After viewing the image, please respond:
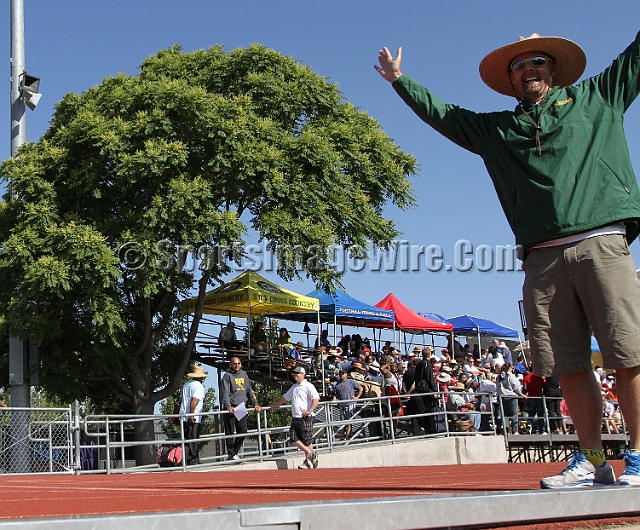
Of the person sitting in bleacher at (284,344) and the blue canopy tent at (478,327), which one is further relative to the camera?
the blue canopy tent at (478,327)

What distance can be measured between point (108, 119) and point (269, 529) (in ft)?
69.8

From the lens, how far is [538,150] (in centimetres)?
390

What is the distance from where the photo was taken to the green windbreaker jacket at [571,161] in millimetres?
3756

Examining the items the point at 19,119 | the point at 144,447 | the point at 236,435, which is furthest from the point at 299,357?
the point at 236,435

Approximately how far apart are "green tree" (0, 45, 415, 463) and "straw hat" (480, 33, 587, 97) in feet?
54.6

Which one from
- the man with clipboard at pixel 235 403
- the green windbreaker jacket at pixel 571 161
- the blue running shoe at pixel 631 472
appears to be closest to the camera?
the blue running shoe at pixel 631 472

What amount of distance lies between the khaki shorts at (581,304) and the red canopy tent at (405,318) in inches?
945

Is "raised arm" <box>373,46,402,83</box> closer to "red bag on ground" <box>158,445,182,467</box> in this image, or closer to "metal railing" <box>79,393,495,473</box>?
"metal railing" <box>79,393,495,473</box>

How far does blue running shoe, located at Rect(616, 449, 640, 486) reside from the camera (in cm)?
340

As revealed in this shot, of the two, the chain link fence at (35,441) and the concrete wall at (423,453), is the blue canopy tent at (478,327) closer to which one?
the concrete wall at (423,453)

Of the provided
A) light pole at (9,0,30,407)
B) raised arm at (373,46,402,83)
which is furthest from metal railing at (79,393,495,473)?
raised arm at (373,46,402,83)

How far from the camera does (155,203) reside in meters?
20.8

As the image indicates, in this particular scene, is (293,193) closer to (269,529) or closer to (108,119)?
(108,119)

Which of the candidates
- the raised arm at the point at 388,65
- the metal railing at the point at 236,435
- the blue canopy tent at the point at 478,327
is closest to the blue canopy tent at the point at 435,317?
the blue canopy tent at the point at 478,327
